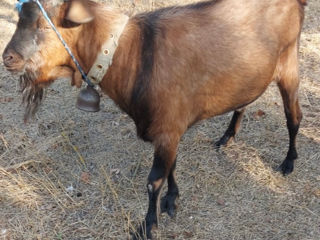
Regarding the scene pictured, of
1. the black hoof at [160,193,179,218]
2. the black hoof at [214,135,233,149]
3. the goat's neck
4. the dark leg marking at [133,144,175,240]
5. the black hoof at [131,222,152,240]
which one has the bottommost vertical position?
the black hoof at [214,135,233,149]

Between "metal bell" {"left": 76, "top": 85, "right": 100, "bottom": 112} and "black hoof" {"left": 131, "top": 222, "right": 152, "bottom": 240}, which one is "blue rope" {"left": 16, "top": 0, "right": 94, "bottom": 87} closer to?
"metal bell" {"left": 76, "top": 85, "right": 100, "bottom": 112}

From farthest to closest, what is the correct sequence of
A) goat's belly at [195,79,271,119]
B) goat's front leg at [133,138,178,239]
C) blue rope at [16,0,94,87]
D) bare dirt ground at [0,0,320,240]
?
bare dirt ground at [0,0,320,240]
goat's belly at [195,79,271,119]
goat's front leg at [133,138,178,239]
blue rope at [16,0,94,87]

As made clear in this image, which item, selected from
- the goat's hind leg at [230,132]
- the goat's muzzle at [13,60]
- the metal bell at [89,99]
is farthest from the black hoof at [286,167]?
the goat's muzzle at [13,60]

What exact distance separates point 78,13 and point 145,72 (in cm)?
56

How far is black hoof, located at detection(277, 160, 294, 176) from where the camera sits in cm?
380

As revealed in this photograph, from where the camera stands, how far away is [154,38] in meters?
2.67

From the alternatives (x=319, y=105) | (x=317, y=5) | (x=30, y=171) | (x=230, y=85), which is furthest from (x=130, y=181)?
(x=317, y=5)

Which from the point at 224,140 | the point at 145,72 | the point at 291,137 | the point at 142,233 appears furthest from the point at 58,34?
the point at 291,137

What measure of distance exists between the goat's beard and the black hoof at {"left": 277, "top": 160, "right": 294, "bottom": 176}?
2270 millimetres

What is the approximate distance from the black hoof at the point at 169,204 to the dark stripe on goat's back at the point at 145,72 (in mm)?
931

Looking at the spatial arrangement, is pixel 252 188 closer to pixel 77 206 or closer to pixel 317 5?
pixel 77 206

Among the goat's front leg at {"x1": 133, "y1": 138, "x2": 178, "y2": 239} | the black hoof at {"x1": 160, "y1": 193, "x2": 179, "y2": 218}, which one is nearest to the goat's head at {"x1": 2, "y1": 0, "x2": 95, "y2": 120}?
the goat's front leg at {"x1": 133, "y1": 138, "x2": 178, "y2": 239}

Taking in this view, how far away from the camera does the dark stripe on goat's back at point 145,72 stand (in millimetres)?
2639

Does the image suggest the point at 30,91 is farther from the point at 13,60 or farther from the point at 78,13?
the point at 78,13
